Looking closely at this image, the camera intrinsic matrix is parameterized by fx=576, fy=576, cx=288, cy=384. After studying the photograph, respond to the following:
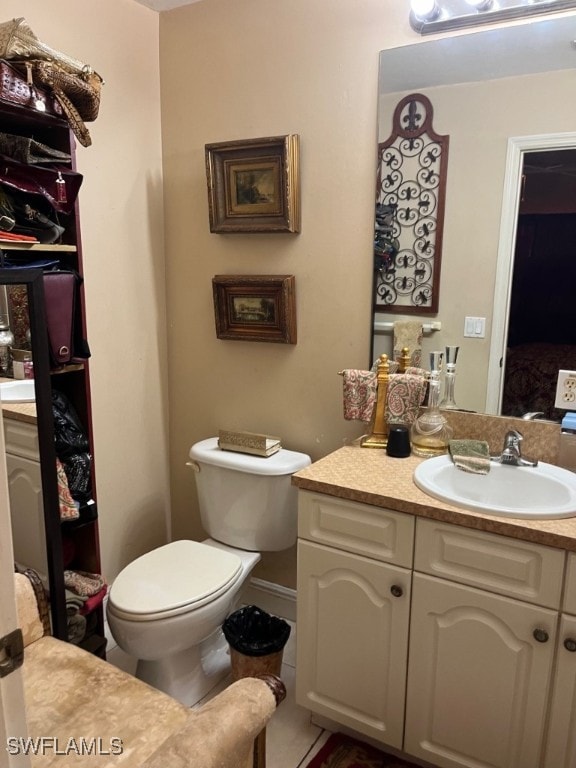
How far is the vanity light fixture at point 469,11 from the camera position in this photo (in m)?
1.56

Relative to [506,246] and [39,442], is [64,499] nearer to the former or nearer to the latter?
[39,442]

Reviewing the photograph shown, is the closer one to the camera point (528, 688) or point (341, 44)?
point (528, 688)

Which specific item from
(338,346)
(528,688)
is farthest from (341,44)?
(528,688)

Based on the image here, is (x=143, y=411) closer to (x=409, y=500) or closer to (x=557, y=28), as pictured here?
(x=409, y=500)

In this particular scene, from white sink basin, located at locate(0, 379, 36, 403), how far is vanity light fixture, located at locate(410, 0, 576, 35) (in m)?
1.52

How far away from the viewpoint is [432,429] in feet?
5.81

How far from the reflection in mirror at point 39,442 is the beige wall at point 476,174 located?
1.15m

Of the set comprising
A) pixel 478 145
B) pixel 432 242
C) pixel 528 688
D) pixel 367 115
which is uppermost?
pixel 367 115

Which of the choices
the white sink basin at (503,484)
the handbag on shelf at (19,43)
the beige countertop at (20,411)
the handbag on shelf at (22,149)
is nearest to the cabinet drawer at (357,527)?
the white sink basin at (503,484)

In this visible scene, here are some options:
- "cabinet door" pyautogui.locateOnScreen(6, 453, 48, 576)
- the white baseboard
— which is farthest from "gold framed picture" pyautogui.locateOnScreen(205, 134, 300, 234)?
the white baseboard

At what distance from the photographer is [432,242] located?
1.82 m

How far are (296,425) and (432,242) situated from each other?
32.5 inches

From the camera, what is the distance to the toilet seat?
1677mm

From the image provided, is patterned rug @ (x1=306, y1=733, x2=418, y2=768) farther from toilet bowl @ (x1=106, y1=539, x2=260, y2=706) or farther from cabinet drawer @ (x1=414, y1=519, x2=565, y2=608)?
cabinet drawer @ (x1=414, y1=519, x2=565, y2=608)
